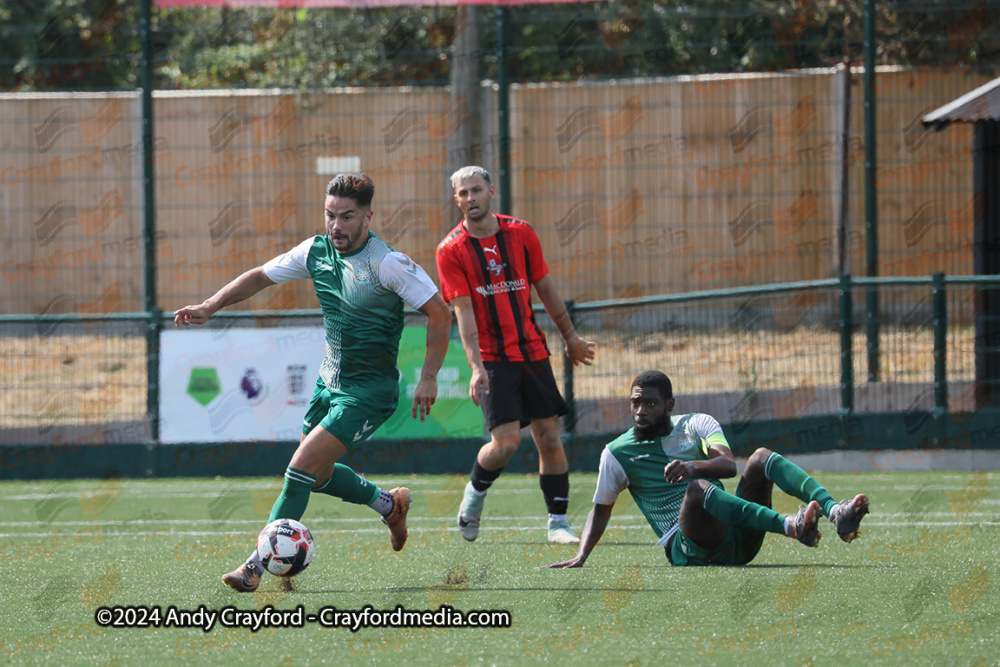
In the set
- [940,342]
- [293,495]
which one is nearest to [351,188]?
[293,495]

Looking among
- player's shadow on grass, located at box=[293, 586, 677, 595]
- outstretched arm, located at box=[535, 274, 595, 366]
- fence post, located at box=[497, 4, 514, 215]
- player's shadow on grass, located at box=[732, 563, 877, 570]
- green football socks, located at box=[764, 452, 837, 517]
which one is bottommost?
player's shadow on grass, located at box=[732, 563, 877, 570]

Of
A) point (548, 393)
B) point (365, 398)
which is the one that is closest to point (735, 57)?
point (548, 393)

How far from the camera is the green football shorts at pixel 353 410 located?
599cm

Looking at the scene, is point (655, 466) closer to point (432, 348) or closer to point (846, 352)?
point (432, 348)

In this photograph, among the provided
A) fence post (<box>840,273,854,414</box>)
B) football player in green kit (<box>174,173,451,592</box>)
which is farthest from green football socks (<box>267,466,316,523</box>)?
fence post (<box>840,273,854,414</box>)

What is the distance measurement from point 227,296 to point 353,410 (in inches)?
31.4

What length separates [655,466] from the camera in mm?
6199

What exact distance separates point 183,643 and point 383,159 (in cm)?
903

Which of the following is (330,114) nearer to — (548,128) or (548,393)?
(548,128)

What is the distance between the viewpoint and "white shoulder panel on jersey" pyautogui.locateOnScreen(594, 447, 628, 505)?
6.17 m

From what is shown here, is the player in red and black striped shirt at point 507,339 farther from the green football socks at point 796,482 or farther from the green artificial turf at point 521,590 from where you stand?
the green football socks at point 796,482

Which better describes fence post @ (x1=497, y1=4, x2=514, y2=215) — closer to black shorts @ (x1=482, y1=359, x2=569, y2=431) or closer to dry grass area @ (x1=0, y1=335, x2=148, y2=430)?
dry grass area @ (x1=0, y1=335, x2=148, y2=430)

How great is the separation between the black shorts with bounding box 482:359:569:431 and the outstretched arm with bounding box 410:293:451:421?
1.54m

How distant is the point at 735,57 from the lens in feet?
64.1
